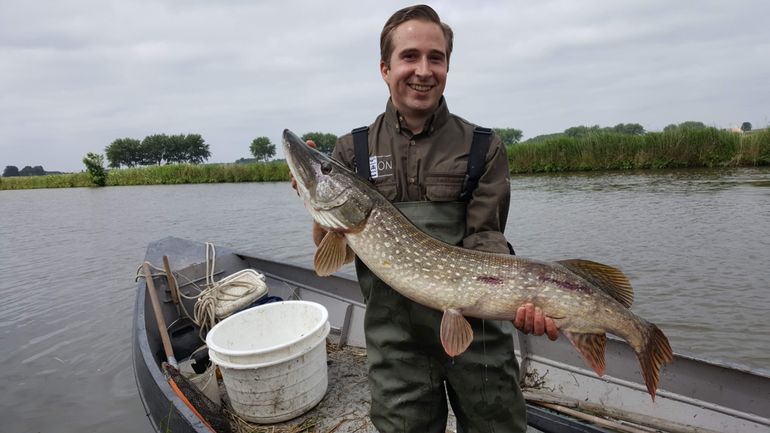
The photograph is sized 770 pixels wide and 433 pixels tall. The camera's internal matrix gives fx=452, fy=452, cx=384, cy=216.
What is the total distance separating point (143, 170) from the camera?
155 feet

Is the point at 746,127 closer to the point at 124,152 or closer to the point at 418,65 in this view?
the point at 418,65

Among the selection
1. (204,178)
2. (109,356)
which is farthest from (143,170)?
(109,356)

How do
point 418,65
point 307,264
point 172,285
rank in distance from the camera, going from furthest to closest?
point 307,264 < point 172,285 < point 418,65

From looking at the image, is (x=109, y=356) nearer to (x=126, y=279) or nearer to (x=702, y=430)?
(x=126, y=279)

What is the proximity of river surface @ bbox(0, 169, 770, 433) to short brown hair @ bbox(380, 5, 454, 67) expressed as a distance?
252 cm

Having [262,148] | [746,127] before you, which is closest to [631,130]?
[746,127]

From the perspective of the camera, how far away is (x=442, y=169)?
81.0 inches

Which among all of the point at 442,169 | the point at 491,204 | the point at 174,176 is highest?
the point at 174,176

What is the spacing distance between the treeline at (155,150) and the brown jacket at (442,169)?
317ft

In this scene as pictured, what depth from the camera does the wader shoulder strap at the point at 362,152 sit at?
7.30ft

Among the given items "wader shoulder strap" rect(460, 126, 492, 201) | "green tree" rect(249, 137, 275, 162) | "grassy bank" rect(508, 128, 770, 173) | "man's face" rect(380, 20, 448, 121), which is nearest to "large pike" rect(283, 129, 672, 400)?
"wader shoulder strap" rect(460, 126, 492, 201)

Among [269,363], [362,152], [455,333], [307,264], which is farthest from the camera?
[307,264]

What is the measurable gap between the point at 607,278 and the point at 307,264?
538 centimetres

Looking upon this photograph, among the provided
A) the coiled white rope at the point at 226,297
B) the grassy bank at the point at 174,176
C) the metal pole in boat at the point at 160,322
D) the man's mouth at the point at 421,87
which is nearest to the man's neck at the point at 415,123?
the man's mouth at the point at 421,87
